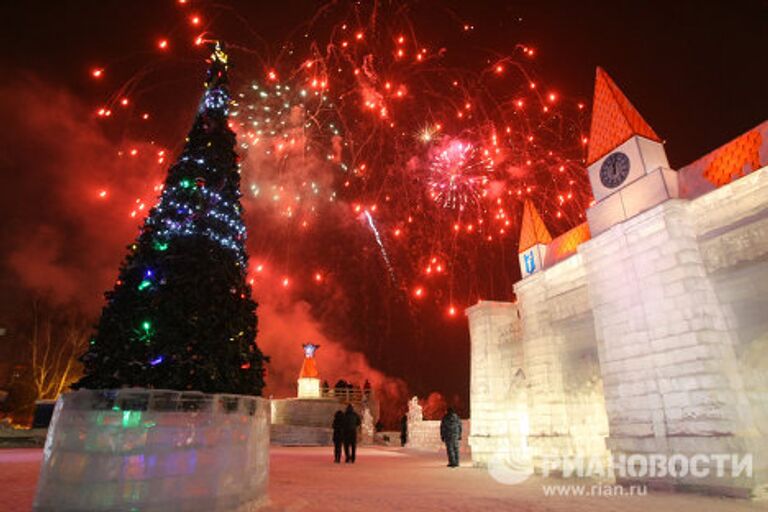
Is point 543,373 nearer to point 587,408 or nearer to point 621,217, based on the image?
point 587,408

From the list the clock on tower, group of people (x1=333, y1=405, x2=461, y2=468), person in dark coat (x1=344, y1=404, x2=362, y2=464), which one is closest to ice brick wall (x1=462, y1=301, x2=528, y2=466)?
group of people (x1=333, y1=405, x2=461, y2=468)

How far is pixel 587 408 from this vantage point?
12.2 meters

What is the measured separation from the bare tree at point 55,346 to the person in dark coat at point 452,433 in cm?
2768

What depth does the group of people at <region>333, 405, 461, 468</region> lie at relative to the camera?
1319cm

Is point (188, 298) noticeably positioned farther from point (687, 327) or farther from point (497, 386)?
point (497, 386)

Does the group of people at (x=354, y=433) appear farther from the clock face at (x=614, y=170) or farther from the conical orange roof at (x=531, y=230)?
the clock face at (x=614, y=170)

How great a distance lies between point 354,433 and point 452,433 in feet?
10.5

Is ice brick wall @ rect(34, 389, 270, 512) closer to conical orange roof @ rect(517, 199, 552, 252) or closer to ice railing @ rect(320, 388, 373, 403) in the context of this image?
conical orange roof @ rect(517, 199, 552, 252)

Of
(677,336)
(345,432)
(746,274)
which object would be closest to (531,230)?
(677,336)

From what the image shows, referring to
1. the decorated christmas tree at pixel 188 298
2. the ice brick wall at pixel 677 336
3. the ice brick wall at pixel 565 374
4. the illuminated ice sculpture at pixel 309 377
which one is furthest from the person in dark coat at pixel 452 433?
the illuminated ice sculpture at pixel 309 377

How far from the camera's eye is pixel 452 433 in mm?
13336

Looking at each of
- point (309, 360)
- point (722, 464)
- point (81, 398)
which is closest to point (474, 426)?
point (722, 464)

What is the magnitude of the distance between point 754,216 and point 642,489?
5301 mm

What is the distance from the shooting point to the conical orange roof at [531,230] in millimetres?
14031
